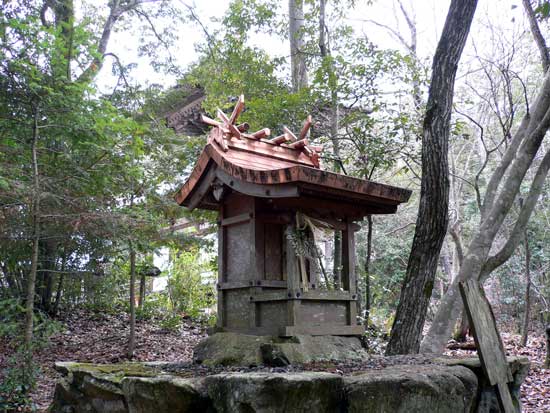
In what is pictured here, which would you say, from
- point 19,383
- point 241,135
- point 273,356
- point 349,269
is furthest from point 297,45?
point 19,383

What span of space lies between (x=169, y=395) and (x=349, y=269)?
1.93 m

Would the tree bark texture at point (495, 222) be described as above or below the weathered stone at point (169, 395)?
above

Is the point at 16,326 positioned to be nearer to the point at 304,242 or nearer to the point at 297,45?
the point at 304,242

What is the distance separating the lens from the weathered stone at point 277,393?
282cm

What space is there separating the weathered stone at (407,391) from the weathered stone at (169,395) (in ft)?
3.13

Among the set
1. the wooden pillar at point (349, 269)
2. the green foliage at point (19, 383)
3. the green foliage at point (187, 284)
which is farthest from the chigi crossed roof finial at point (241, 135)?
the green foliage at point (187, 284)

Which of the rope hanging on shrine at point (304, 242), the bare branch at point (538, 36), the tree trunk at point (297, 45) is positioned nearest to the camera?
the rope hanging on shrine at point (304, 242)

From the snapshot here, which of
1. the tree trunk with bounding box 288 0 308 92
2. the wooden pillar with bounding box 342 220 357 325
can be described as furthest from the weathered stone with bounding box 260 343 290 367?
the tree trunk with bounding box 288 0 308 92

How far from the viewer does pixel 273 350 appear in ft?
12.0

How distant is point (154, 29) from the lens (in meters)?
11.2

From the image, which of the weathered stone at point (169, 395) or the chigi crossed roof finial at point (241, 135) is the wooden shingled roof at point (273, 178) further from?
the weathered stone at point (169, 395)

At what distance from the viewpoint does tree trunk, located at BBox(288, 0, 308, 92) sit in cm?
839

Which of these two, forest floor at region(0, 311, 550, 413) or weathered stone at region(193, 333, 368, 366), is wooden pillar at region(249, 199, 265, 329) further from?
forest floor at region(0, 311, 550, 413)

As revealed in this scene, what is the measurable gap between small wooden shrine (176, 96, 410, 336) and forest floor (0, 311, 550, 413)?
286 centimetres
